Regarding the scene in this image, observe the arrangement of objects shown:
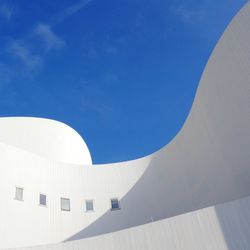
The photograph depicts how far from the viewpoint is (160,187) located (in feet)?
44.4

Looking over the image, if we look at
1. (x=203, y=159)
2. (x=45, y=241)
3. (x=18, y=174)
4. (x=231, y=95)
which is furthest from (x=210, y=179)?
(x=18, y=174)

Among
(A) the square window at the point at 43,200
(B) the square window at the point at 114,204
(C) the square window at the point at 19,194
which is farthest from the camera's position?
(B) the square window at the point at 114,204

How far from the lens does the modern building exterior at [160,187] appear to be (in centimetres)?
670

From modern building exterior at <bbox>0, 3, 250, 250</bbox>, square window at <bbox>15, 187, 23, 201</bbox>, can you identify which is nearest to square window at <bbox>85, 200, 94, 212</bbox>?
modern building exterior at <bbox>0, 3, 250, 250</bbox>

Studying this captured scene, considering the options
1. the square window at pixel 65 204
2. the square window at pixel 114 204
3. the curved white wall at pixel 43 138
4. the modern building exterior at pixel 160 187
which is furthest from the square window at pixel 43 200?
the curved white wall at pixel 43 138

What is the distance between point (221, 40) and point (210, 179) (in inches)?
201

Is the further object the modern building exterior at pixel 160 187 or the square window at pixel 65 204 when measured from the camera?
the square window at pixel 65 204

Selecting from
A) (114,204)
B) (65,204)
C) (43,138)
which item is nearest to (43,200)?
(65,204)

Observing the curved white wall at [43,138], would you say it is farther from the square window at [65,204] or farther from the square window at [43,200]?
the square window at [43,200]

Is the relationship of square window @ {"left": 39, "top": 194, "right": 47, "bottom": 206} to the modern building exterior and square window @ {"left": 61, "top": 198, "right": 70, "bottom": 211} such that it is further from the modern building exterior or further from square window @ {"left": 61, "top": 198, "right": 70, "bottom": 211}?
square window @ {"left": 61, "top": 198, "right": 70, "bottom": 211}

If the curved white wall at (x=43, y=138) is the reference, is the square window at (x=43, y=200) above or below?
below

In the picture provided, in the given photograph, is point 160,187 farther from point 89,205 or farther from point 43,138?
point 43,138

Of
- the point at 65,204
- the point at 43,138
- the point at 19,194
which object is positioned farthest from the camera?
the point at 43,138

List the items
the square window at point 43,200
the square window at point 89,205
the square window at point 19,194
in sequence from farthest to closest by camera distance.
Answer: the square window at point 89,205 < the square window at point 43,200 < the square window at point 19,194
